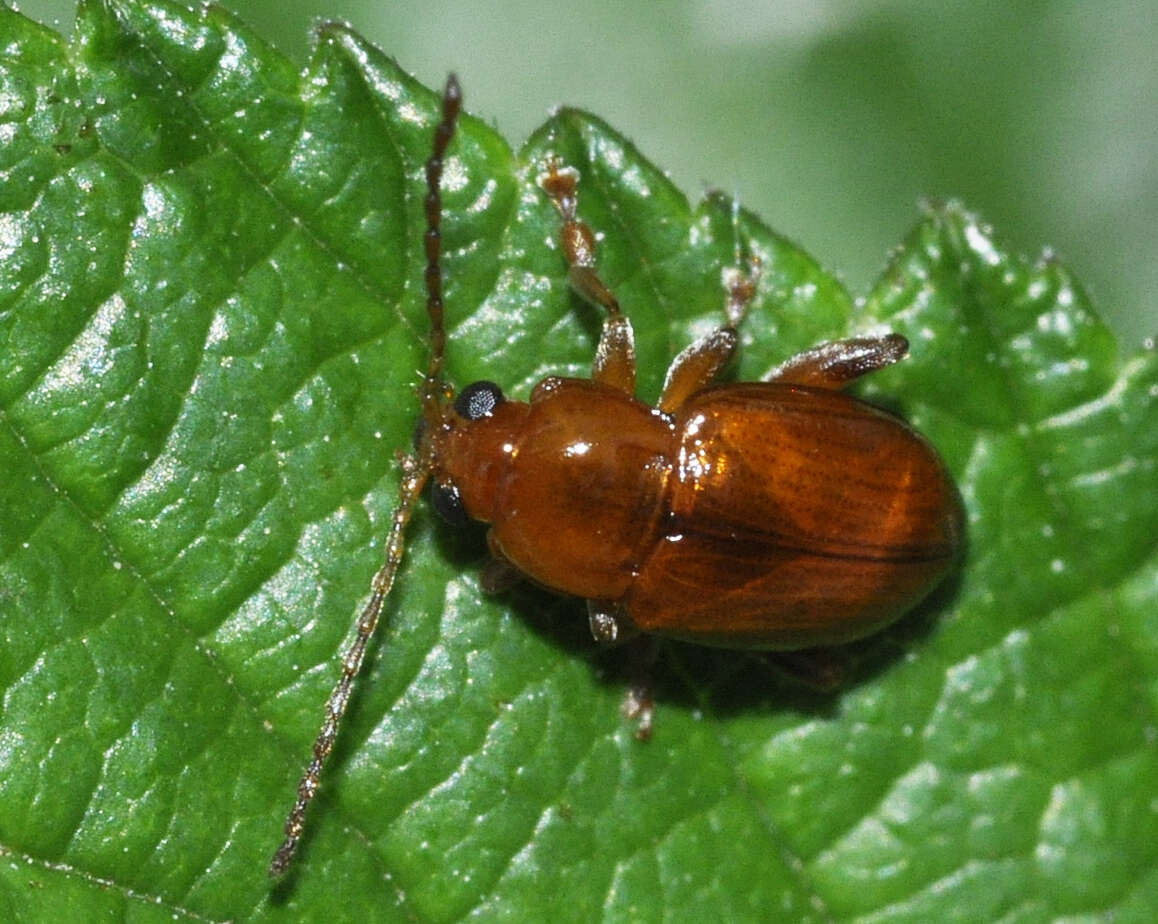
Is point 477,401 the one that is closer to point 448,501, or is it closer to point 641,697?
point 448,501

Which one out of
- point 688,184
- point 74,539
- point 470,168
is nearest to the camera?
point 74,539

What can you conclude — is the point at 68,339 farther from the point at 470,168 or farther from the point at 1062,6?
the point at 1062,6

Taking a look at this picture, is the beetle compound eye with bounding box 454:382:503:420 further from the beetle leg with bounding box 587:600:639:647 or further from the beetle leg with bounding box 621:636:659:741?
the beetle leg with bounding box 621:636:659:741

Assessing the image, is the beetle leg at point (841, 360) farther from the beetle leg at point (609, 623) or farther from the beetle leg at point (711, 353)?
the beetle leg at point (609, 623)

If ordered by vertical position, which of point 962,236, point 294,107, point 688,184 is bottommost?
point 294,107

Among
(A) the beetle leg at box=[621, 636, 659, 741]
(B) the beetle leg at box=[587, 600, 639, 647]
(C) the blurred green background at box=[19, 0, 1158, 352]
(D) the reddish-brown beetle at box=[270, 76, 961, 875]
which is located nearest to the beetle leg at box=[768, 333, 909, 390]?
(D) the reddish-brown beetle at box=[270, 76, 961, 875]

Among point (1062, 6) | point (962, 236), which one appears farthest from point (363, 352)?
point (1062, 6)
